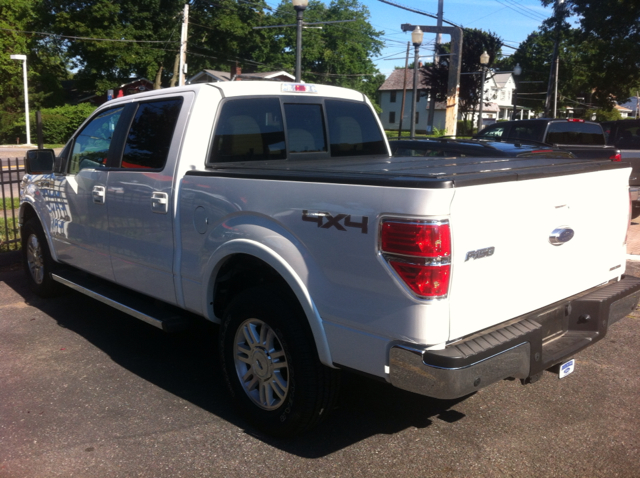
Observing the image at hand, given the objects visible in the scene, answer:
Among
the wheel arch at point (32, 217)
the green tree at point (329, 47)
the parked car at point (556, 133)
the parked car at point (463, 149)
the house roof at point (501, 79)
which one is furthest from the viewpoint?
the house roof at point (501, 79)

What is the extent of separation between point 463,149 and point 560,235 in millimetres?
5335

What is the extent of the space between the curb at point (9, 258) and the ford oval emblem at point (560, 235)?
23.5ft

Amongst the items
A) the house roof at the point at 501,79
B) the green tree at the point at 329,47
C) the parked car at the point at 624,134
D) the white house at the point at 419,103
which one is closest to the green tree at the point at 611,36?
the parked car at the point at 624,134

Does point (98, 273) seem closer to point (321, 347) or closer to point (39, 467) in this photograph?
point (39, 467)

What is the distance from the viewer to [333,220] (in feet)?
9.80

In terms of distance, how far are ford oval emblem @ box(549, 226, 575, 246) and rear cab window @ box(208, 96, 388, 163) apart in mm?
2043

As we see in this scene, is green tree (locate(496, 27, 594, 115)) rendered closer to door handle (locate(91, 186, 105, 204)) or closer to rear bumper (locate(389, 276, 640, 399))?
door handle (locate(91, 186, 105, 204))

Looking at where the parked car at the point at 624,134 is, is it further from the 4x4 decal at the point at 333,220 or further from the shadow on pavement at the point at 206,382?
the 4x4 decal at the point at 333,220

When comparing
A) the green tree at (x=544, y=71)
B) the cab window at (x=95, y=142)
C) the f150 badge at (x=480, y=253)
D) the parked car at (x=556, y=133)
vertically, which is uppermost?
the green tree at (x=544, y=71)

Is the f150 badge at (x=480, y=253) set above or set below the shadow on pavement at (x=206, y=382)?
above

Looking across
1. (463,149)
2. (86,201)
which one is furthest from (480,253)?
(463,149)

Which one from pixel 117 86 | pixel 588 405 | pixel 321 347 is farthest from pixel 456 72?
pixel 117 86

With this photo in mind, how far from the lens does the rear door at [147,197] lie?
4.18 metres

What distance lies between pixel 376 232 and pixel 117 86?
5041 cm
